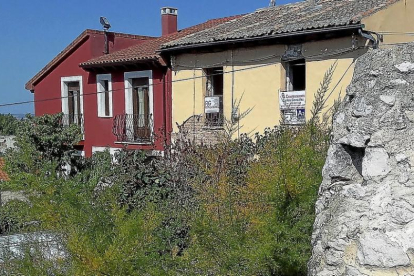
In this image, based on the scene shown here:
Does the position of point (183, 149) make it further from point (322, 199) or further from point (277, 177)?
point (322, 199)

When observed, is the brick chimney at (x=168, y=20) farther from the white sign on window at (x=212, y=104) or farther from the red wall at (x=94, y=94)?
the white sign on window at (x=212, y=104)

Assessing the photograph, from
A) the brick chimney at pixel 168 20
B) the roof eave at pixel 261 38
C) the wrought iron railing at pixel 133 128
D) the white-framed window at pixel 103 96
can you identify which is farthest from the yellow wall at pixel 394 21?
the white-framed window at pixel 103 96

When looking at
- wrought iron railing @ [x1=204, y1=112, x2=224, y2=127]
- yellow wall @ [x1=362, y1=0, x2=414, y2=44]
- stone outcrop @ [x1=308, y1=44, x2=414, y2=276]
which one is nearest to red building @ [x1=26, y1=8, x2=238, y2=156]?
wrought iron railing @ [x1=204, y1=112, x2=224, y2=127]

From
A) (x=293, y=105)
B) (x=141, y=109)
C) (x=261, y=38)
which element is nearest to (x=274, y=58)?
(x=261, y=38)

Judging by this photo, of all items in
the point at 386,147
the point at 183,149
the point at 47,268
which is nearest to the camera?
the point at 386,147

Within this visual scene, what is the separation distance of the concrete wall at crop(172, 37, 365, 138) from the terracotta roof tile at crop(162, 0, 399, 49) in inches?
14.9

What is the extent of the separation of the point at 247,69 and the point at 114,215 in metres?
7.59

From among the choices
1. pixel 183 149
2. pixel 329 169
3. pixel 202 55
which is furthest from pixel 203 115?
pixel 329 169

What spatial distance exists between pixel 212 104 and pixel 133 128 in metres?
2.96

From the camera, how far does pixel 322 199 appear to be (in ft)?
Result: 8.37

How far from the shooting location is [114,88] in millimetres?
14164

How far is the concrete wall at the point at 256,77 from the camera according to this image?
909 centimetres

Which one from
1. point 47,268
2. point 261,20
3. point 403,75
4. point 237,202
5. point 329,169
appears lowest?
point 47,268

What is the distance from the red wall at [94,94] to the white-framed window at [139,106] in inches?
7.2
